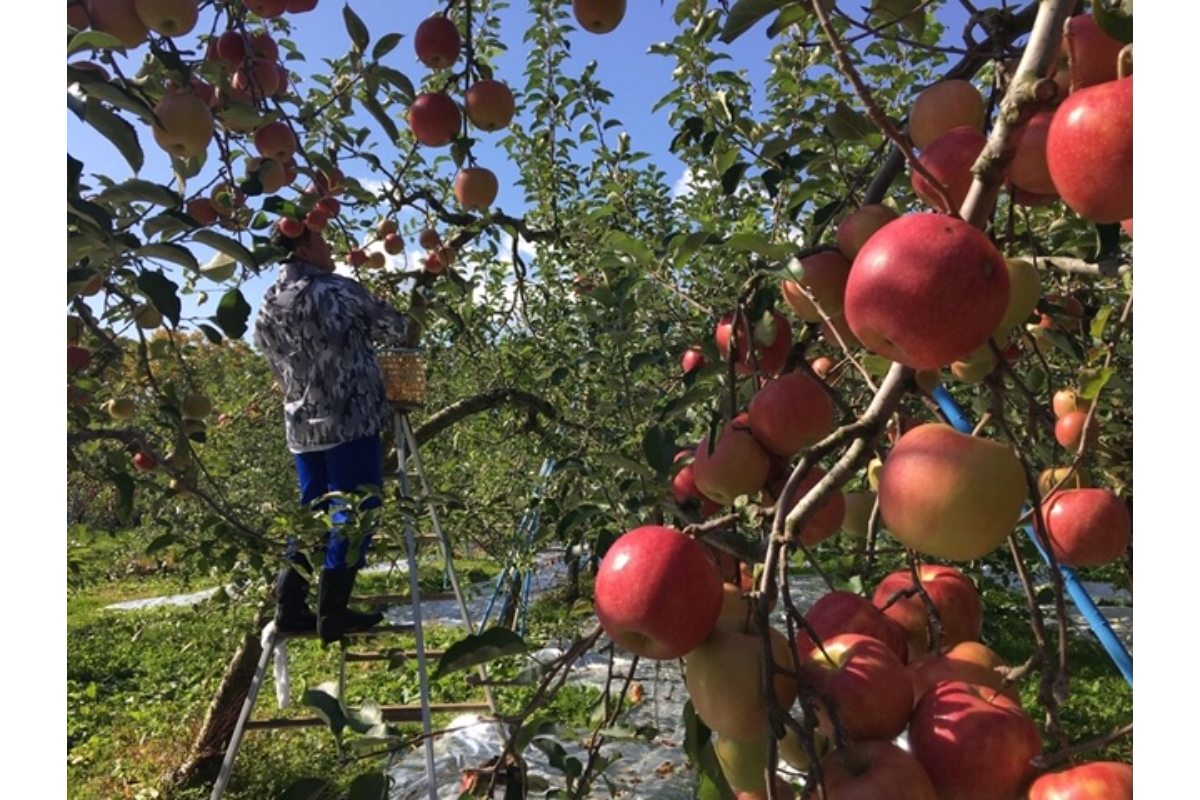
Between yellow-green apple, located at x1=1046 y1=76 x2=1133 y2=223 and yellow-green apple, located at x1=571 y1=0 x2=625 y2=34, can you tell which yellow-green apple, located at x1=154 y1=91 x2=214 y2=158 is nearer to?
yellow-green apple, located at x1=571 y1=0 x2=625 y2=34

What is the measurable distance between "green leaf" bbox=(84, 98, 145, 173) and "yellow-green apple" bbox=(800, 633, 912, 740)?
99 centimetres

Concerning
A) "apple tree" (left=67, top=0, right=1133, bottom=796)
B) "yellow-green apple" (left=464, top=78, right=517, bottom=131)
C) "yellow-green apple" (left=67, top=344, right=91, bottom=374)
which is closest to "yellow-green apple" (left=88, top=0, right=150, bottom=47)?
"apple tree" (left=67, top=0, right=1133, bottom=796)

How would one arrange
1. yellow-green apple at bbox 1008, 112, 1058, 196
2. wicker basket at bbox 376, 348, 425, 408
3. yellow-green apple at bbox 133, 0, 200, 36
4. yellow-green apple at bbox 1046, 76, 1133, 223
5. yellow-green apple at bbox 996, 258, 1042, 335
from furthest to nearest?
1. wicker basket at bbox 376, 348, 425, 408
2. yellow-green apple at bbox 133, 0, 200, 36
3. yellow-green apple at bbox 996, 258, 1042, 335
4. yellow-green apple at bbox 1008, 112, 1058, 196
5. yellow-green apple at bbox 1046, 76, 1133, 223

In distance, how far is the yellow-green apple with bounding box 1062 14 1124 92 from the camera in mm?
597

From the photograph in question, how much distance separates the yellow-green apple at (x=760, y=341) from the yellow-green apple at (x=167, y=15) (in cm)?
90

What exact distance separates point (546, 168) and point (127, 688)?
4333 mm

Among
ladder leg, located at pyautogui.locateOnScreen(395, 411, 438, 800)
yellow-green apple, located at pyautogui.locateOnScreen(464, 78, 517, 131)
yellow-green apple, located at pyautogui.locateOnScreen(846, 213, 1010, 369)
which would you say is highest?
yellow-green apple, located at pyautogui.locateOnScreen(464, 78, 517, 131)

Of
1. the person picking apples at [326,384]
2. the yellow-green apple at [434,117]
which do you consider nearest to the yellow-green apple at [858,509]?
the yellow-green apple at [434,117]

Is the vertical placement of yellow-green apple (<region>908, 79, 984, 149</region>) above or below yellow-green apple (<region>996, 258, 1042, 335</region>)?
above

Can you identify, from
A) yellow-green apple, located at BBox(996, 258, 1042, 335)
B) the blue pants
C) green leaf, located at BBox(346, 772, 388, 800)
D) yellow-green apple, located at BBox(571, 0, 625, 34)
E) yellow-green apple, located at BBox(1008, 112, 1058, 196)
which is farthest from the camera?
the blue pants

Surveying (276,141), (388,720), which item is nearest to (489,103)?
(276,141)

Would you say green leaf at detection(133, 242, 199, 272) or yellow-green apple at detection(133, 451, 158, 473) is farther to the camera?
yellow-green apple at detection(133, 451, 158, 473)

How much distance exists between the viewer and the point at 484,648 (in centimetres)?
87

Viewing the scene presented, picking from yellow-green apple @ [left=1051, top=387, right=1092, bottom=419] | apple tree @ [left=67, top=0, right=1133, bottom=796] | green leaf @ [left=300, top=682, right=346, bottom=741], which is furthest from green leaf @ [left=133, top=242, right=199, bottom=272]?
yellow-green apple @ [left=1051, top=387, right=1092, bottom=419]
